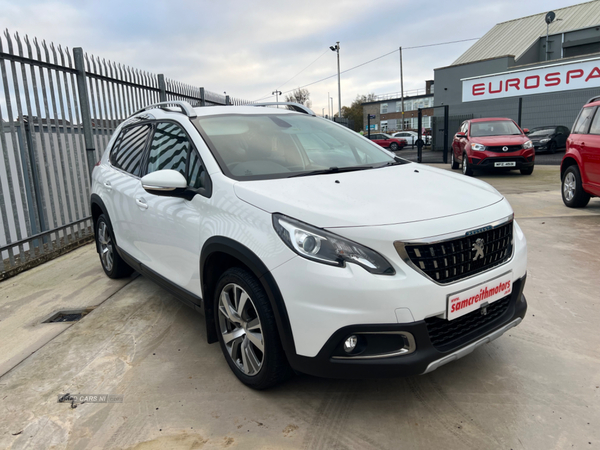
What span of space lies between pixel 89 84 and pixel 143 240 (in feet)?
13.7

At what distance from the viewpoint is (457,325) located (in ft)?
7.25

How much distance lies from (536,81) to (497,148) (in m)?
12.6

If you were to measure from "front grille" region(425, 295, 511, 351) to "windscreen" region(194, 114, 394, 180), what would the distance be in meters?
1.22

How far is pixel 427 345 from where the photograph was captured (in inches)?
81.0

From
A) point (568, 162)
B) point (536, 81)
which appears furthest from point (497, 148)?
point (536, 81)

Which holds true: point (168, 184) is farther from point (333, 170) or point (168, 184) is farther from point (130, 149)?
point (130, 149)

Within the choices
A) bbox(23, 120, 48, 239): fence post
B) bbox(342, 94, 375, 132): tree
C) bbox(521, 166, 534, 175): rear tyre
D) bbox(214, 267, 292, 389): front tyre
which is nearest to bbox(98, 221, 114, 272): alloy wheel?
bbox(23, 120, 48, 239): fence post

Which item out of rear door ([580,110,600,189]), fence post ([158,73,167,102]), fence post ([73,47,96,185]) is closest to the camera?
fence post ([73,47,96,185])

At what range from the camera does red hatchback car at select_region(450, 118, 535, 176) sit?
11.8 metres

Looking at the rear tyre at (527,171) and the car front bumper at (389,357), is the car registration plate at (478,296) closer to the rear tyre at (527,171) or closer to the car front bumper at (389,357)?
the car front bumper at (389,357)

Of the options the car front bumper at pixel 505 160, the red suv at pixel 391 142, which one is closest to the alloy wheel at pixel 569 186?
the car front bumper at pixel 505 160

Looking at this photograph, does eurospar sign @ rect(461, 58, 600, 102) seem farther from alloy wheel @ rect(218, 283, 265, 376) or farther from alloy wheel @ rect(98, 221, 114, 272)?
alloy wheel @ rect(218, 283, 265, 376)

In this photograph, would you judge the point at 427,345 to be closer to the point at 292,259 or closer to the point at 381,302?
the point at 381,302

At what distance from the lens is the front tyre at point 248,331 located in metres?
2.26
